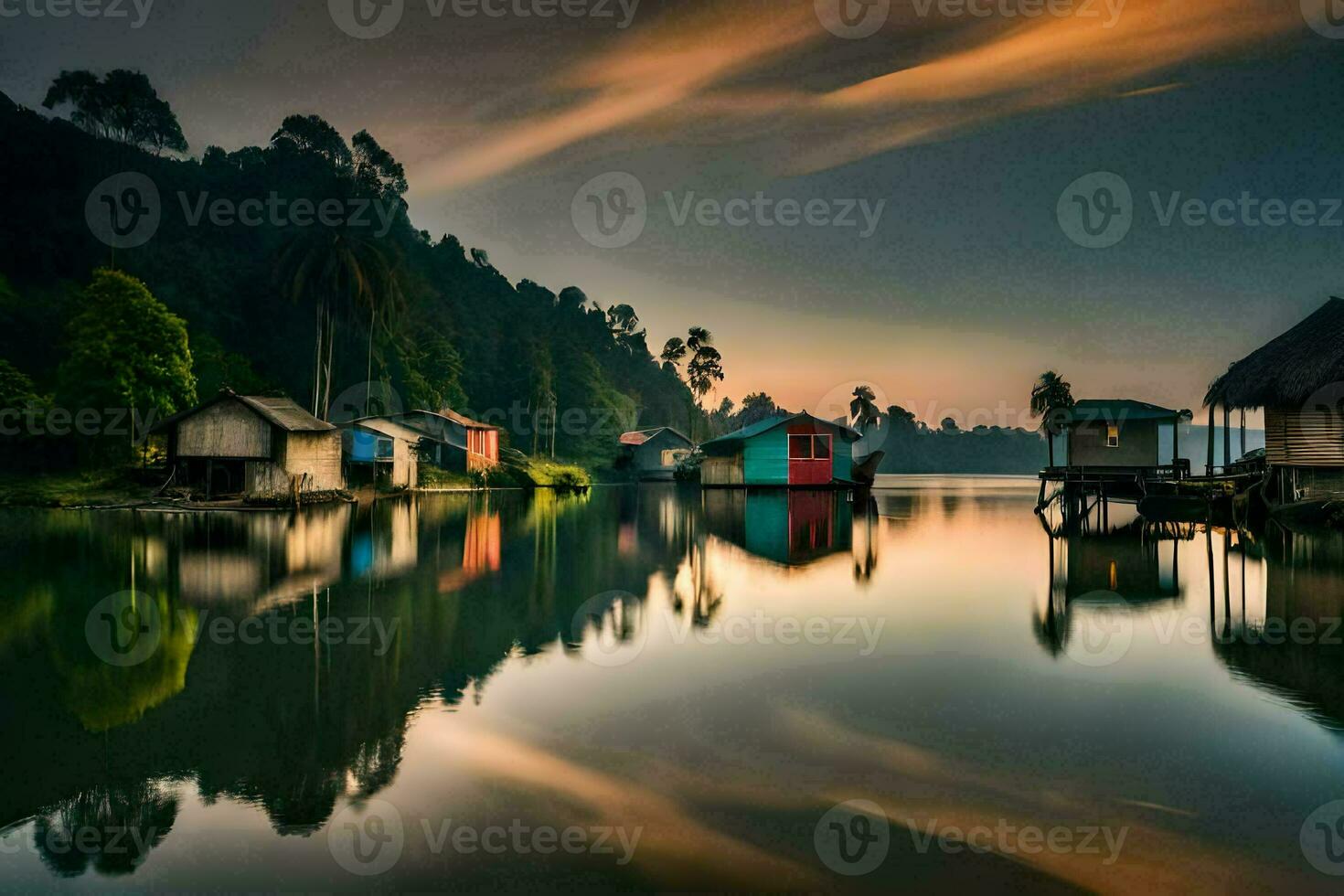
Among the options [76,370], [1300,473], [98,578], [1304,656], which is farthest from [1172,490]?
[76,370]

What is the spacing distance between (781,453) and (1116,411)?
2053 centimetres

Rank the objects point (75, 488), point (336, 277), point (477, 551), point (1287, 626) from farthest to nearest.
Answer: point (336, 277) < point (75, 488) < point (477, 551) < point (1287, 626)

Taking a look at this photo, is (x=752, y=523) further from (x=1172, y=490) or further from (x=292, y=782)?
(x=292, y=782)

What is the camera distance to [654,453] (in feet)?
275

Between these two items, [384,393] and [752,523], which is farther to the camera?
[384,393]

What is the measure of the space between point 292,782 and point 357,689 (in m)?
2.43

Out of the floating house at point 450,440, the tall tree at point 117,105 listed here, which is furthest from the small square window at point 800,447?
the tall tree at point 117,105

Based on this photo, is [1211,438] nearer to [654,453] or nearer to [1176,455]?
[1176,455]

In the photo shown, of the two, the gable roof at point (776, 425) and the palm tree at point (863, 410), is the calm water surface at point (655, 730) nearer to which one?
the gable roof at point (776, 425)

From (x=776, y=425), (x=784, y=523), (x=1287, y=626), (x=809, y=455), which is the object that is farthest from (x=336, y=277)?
(x=1287, y=626)

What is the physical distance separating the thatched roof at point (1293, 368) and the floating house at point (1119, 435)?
20.9 feet

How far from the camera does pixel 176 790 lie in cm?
602

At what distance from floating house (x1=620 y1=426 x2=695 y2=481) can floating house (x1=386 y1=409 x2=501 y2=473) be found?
2578cm

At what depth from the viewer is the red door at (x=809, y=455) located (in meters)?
54.3
